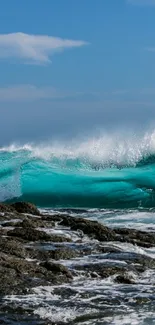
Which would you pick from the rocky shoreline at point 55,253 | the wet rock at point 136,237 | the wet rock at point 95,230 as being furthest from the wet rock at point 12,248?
the wet rock at point 136,237

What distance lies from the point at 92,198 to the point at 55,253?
15085mm

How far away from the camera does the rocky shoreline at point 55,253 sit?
977 centimetres

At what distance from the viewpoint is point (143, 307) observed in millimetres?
8820

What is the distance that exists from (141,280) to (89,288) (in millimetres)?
1036

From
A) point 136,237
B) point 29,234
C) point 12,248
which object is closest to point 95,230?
point 136,237

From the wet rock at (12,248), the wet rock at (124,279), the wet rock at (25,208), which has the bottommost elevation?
the wet rock at (124,279)

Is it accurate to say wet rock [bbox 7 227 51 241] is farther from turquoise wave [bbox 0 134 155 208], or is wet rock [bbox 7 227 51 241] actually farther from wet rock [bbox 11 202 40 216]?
turquoise wave [bbox 0 134 155 208]

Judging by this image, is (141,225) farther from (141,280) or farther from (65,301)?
(65,301)

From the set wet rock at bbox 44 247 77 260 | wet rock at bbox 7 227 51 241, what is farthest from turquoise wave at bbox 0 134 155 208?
wet rock at bbox 44 247 77 260

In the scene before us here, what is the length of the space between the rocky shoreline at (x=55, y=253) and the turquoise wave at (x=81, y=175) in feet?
30.4

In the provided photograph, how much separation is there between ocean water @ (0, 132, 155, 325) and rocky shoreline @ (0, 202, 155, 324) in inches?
6.5

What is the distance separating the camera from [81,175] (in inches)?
1219

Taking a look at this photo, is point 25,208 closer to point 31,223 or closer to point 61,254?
point 31,223

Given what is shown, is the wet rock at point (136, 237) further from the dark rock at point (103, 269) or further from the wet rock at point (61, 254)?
the dark rock at point (103, 269)
